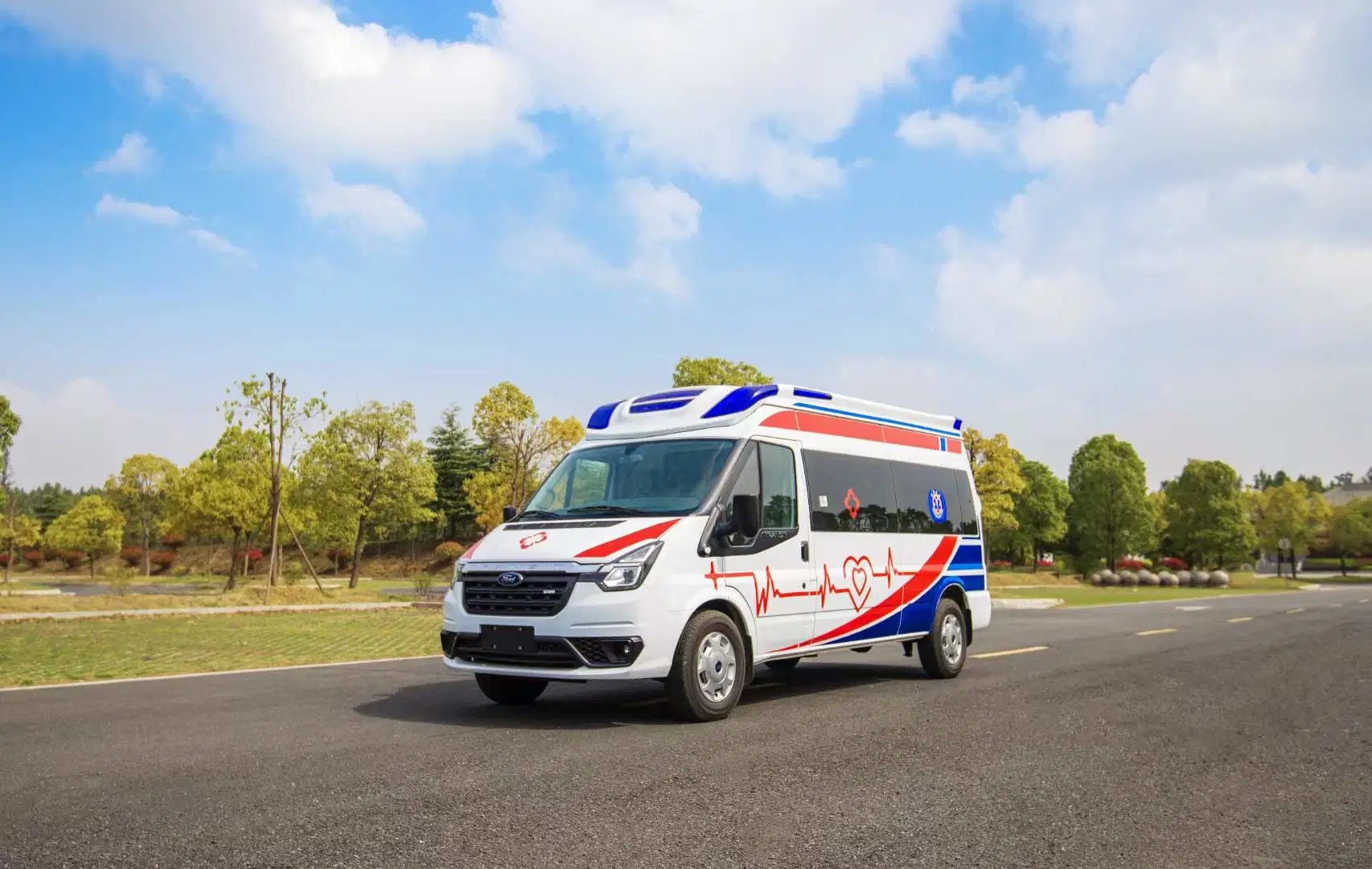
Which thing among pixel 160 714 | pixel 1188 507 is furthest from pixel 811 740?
pixel 1188 507

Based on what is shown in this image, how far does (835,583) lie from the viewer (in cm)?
915

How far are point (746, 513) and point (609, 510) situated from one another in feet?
3.83

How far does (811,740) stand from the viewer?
22.0ft

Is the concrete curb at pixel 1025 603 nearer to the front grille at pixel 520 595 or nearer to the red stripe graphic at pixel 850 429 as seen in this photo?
the red stripe graphic at pixel 850 429

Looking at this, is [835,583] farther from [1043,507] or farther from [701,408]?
[1043,507]

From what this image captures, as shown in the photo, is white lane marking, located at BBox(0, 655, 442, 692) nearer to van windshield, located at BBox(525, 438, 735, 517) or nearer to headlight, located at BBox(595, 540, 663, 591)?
van windshield, located at BBox(525, 438, 735, 517)

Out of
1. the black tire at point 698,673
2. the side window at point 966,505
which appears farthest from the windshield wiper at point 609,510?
the side window at point 966,505

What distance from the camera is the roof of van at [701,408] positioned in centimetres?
871

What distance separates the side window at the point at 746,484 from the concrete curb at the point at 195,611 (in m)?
18.2

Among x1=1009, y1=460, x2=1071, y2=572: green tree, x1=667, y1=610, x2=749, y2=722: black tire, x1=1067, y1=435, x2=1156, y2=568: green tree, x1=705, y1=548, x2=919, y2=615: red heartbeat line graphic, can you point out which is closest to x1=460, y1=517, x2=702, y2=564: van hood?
x1=705, y1=548, x2=919, y2=615: red heartbeat line graphic

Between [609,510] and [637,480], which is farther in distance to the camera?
[637,480]

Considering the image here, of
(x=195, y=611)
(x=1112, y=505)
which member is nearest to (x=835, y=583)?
(x=195, y=611)

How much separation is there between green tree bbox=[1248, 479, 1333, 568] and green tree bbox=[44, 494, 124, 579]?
262 ft

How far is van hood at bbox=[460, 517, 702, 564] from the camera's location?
728 centimetres
